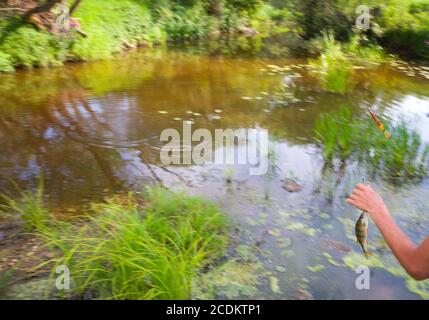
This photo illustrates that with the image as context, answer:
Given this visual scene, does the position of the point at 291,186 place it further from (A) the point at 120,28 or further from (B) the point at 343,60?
(A) the point at 120,28

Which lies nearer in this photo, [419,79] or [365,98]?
[365,98]

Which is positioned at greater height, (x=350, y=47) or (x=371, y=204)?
(x=371, y=204)

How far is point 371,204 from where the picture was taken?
2076 millimetres

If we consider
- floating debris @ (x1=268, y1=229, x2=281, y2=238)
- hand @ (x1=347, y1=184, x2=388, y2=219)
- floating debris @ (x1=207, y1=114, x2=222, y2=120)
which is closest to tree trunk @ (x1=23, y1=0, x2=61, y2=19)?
floating debris @ (x1=207, y1=114, x2=222, y2=120)

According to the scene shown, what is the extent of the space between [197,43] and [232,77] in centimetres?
537

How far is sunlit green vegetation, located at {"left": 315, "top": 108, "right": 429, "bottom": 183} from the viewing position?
5.12 metres

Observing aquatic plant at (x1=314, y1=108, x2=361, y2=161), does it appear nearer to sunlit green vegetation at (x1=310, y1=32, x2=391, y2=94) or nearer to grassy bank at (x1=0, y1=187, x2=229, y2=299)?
grassy bank at (x1=0, y1=187, x2=229, y2=299)

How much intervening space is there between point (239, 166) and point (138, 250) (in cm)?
256

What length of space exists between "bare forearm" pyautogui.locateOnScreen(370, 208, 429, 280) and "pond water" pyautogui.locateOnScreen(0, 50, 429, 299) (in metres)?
1.35

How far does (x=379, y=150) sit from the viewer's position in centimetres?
537

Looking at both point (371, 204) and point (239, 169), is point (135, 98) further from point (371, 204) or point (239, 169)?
point (371, 204)

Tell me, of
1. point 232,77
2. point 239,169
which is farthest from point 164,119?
point 232,77

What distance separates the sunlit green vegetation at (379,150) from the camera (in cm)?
512

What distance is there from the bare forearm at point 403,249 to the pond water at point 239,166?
53.0 inches
